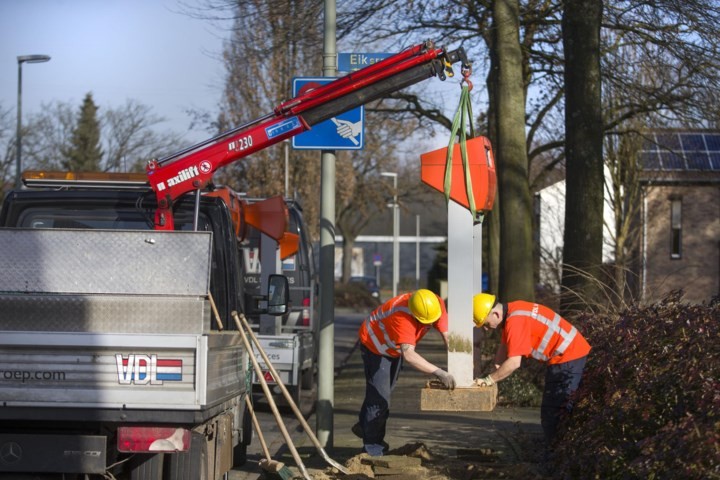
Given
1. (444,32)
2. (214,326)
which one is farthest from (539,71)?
(214,326)

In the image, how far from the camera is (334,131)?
9.60m

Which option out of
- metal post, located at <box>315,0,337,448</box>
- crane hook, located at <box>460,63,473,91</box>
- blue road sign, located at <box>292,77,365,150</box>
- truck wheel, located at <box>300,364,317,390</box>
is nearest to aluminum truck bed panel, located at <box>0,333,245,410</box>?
crane hook, located at <box>460,63,473,91</box>

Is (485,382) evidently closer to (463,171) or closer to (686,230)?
(463,171)

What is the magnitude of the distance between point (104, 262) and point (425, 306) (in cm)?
263

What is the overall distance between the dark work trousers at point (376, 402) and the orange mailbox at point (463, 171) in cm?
164

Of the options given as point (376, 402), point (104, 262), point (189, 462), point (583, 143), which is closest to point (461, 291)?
point (376, 402)

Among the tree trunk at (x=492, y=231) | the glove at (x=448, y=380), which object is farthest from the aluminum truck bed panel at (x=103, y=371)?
the tree trunk at (x=492, y=231)

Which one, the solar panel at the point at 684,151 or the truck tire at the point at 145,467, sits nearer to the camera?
the truck tire at the point at 145,467

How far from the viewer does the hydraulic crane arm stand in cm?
850

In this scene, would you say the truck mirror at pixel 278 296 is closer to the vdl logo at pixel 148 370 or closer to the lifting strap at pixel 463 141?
the lifting strap at pixel 463 141

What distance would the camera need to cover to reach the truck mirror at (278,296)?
822cm

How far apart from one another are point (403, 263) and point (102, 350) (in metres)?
82.2

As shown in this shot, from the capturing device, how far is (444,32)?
16.8m

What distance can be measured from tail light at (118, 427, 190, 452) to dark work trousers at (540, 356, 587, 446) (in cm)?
315
